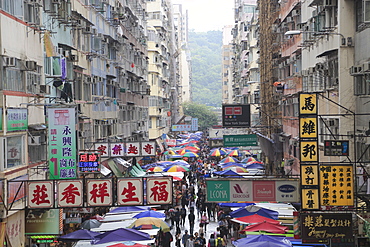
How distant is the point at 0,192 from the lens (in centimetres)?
1595

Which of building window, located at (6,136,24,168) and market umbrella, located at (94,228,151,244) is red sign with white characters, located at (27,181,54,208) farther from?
market umbrella, located at (94,228,151,244)

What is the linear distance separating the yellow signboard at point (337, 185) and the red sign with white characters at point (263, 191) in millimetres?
2710

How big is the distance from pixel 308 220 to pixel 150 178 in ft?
14.3

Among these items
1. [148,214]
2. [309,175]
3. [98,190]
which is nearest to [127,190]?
[98,190]

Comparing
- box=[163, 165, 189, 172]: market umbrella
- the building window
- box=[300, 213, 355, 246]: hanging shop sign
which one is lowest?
box=[163, 165, 189, 172]: market umbrella

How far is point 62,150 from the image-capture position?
19.0 meters

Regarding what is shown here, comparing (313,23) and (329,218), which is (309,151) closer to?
(329,218)

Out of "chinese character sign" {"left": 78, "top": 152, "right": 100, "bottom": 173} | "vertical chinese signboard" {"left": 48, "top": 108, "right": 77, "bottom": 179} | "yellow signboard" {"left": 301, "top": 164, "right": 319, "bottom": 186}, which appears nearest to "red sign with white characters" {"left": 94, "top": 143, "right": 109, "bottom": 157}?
"chinese character sign" {"left": 78, "top": 152, "right": 100, "bottom": 173}

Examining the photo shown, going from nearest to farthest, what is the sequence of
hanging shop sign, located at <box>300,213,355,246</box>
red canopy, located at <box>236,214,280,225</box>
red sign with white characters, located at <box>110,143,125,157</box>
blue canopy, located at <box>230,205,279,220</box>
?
hanging shop sign, located at <box>300,213,355,246</box>
red canopy, located at <box>236,214,280,225</box>
blue canopy, located at <box>230,205,279,220</box>
red sign with white characters, located at <box>110,143,125,157</box>

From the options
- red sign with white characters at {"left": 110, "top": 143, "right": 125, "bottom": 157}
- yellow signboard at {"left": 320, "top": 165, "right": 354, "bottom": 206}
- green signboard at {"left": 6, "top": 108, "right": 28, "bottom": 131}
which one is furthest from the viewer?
red sign with white characters at {"left": 110, "top": 143, "right": 125, "bottom": 157}

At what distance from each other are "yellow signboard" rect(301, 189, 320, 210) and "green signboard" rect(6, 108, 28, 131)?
25.5 feet

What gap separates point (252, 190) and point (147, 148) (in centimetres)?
1077

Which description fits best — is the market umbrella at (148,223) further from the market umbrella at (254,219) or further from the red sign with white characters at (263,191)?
the red sign with white characters at (263,191)

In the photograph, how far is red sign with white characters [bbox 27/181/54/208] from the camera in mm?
16328
